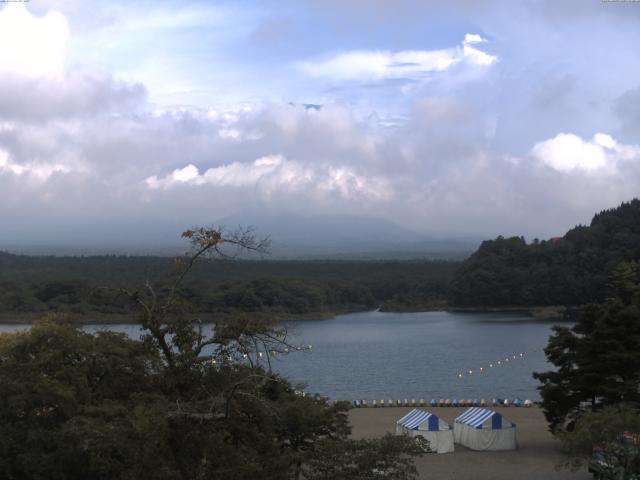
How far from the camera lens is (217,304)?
62031mm

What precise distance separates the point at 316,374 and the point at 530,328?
24.3m

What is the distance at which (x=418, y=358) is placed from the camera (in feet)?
133

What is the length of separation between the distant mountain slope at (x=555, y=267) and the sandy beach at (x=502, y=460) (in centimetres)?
4766

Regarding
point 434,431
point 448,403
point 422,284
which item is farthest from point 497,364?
point 422,284

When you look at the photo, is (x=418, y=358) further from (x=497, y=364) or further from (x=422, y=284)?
(x=422, y=284)

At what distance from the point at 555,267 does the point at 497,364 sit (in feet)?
115

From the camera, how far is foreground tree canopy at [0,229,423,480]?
7.40 meters

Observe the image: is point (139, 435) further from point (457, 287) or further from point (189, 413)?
point (457, 287)

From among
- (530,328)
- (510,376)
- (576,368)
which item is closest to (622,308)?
(576,368)

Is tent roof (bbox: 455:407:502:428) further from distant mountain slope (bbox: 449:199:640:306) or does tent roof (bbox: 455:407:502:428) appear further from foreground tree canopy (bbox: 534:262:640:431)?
distant mountain slope (bbox: 449:199:640:306)

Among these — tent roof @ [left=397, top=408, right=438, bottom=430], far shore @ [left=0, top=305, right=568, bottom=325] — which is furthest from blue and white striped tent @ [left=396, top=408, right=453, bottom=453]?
far shore @ [left=0, top=305, right=568, bottom=325]

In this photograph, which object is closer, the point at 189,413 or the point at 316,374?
the point at 189,413

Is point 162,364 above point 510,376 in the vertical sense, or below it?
above

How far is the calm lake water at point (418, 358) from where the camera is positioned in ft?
101
